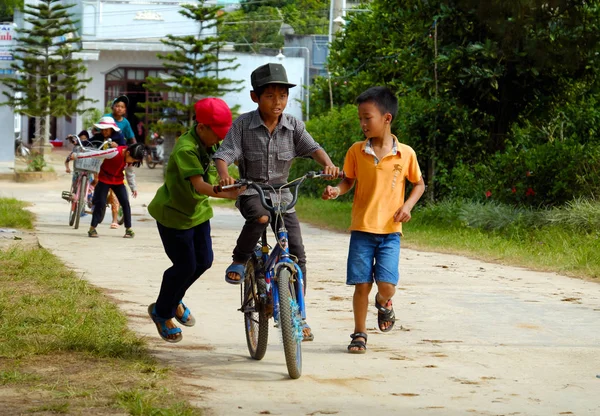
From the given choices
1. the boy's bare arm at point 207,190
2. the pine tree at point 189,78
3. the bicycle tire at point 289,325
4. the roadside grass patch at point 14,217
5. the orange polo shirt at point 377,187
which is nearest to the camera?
the bicycle tire at point 289,325

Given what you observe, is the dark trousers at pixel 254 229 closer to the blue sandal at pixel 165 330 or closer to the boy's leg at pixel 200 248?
the boy's leg at pixel 200 248

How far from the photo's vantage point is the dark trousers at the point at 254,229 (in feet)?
21.2

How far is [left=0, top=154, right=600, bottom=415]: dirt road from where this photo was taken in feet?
18.0

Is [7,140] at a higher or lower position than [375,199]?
lower

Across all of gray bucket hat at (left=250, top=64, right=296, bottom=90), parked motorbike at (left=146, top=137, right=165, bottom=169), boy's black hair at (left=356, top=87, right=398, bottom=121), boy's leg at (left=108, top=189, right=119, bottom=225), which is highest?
gray bucket hat at (left=250, top=64, right=296, bottom=90)

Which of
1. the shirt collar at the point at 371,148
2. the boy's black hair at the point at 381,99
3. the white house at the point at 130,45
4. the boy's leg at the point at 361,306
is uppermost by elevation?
the white house at the point at 130,45

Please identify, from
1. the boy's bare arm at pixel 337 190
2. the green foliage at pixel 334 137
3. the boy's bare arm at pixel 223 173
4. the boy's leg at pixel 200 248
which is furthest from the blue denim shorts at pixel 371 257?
the green foliage at pixel 334 137

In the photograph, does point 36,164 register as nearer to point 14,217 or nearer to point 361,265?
point 14,217

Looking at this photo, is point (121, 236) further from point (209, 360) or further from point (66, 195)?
point (209, 360)

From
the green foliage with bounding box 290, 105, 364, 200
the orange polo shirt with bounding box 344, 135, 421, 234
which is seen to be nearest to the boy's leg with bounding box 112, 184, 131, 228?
the green foliage with bounding box 290, 105, 364, 200

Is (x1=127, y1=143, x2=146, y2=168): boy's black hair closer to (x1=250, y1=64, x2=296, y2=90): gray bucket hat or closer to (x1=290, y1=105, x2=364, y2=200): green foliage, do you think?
(x1=250, y1=64, x2=296, y2=90): gray bucket hat

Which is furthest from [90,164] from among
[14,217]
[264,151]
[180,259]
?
[264,151]

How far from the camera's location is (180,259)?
666cm

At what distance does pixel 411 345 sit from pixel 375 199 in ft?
3.31
